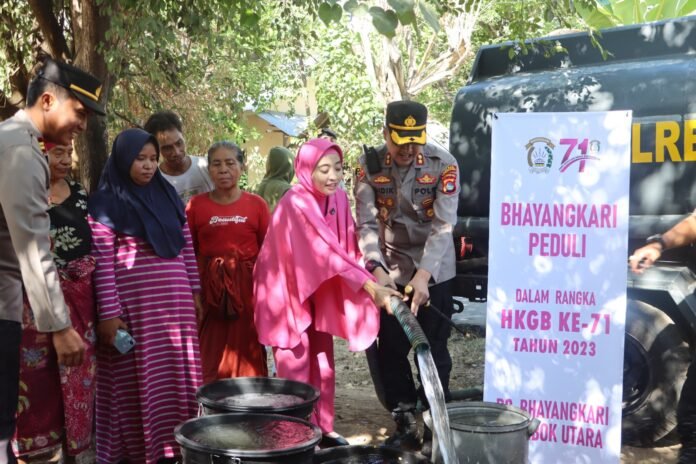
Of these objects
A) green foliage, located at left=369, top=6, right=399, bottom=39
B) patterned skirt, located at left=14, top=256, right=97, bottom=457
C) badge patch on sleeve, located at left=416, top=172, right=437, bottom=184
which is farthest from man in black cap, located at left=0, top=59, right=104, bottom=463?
badge patch on sleeve, located at left=416, top=172, right=437, bottom=184

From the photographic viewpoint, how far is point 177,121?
211 inches

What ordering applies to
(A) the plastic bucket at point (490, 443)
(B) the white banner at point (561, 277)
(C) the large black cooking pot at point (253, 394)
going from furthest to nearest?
(B) the white banner at point (561, 277) < (C) the large black cooking pot at point (253, 394) < (A) the plastic bucket at point (490, 443)

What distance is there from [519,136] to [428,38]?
37.2 feet

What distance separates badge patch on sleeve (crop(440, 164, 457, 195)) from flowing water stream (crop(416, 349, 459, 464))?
173cm

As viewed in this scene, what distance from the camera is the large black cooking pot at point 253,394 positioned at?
349 cm

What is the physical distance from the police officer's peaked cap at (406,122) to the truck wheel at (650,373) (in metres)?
1.66

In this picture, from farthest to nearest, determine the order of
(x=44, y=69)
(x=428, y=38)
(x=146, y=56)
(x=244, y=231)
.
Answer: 1. (x=428, y=38)
2. (x=146, y=56)
3. (x=244, y=231)
4. (x=44, y=69)

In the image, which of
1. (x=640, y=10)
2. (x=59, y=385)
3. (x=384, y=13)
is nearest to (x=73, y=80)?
(x=384, y=13)

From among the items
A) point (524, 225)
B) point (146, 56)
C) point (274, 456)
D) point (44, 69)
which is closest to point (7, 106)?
point (146, 56)

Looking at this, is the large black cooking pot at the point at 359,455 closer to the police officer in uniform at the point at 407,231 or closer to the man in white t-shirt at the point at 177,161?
the police officer in uniform at the point at 407,231

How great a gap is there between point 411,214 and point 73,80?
230 centimetres

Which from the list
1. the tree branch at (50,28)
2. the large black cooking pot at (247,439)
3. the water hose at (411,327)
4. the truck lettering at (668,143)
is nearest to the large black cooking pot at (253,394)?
the large black cooking pot at (247,439)

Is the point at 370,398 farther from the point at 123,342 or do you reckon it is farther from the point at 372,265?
the point at 123,342

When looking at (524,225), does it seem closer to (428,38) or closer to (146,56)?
(146,56)
